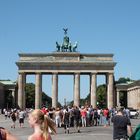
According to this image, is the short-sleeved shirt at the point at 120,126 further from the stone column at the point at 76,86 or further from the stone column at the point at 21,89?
the stone column at the point at 21,89

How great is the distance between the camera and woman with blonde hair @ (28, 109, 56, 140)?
782 cm

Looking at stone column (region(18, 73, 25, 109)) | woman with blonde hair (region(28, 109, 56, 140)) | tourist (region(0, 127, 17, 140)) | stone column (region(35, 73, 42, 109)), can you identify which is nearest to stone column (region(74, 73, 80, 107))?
stone column (region(35, 73, 42, 109))

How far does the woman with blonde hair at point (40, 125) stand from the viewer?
7824 millimetres

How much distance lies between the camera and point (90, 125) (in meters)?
48.5

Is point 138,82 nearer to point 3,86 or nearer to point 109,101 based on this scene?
point 109,101

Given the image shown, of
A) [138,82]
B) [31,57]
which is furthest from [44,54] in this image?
[138,82]

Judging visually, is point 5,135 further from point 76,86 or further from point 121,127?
point 76,86

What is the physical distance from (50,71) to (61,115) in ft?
217

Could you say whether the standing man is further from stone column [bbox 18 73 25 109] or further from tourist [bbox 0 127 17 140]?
stone column [bbox 18 73 25 109]

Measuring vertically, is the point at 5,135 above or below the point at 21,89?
below

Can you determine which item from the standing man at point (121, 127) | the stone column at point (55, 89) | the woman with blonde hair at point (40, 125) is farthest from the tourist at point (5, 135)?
the stone column at point (55, 89)

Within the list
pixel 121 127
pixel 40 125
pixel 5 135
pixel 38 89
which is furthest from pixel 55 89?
pixel 5 135

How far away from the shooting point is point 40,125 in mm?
7977

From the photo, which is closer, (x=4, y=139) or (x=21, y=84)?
(x=4, y=139)
